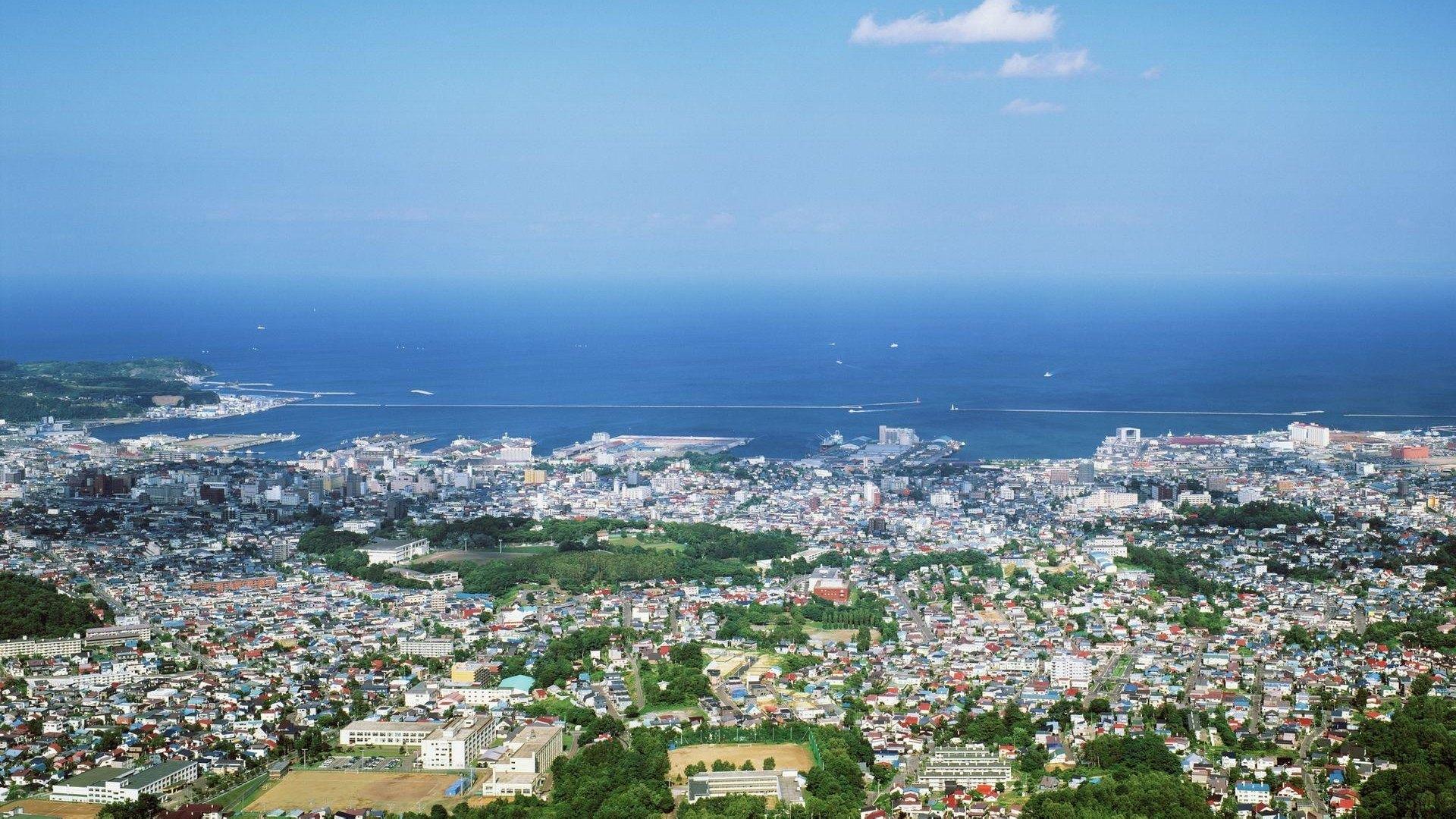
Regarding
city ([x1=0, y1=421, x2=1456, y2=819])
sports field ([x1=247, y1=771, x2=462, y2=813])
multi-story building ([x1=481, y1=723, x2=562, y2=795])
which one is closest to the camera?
sports field ([x1=247, y1=771, x2=462, y2=813])

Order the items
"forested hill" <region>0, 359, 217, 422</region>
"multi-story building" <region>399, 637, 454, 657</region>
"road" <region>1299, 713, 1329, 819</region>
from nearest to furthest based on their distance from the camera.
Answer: "road" <region>1299, 713, 1329, 819</region> < "multi-story building" <region>399, 637, 454, 657</region> < "forested hill" <region>0, 359, 217, 422</region>

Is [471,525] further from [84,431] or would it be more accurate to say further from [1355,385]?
[1355,385]

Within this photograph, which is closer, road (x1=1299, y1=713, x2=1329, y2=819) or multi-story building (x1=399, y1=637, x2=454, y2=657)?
road (x1=1299, y1=713, x2=1329, y2=819)

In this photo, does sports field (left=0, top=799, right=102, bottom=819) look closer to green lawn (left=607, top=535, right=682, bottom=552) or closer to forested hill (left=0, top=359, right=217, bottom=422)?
green lawn (left=607, top=535, right=682, bottom=552)

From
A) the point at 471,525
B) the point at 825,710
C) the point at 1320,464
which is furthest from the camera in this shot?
the point at 1320,464

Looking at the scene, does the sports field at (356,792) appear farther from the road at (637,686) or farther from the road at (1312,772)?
the road at (1312,772)

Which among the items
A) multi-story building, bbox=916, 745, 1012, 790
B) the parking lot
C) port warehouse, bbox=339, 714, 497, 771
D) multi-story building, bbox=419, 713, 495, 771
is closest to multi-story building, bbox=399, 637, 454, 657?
port warehouse, bbox=339, 714, 497, 771

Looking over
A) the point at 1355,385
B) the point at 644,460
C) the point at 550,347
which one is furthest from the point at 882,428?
the point at 550,347

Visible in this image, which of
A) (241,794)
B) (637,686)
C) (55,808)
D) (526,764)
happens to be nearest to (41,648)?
(55,808)
